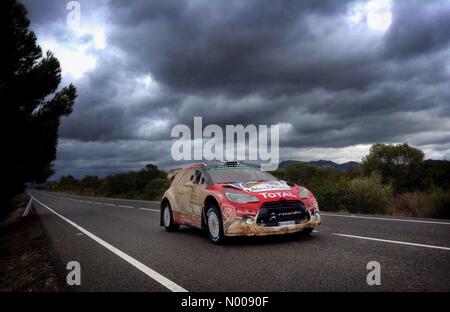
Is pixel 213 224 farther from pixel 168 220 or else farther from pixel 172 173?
pixel 172 173

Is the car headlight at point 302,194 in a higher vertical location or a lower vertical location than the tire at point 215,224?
higher

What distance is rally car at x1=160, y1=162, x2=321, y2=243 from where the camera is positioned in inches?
267

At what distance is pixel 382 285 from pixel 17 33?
77.7 feet

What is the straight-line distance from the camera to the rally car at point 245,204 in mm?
6777

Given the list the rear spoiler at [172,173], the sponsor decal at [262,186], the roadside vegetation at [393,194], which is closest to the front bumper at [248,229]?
the sponsor decal at [262,186]

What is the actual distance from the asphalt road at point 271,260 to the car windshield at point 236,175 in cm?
125

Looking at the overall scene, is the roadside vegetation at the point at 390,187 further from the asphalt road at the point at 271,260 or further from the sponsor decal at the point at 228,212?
the sponsor decal at the point at 228,212

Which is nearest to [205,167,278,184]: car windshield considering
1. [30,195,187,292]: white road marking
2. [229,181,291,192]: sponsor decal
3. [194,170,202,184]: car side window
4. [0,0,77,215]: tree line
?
[194,170,202,184]: car side window

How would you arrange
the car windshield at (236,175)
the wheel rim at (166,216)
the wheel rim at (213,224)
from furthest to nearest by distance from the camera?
the wheel rim at (166,216)
the car windshield at (236,175)
the wheel rim at (213,224)

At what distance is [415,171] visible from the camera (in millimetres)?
24531

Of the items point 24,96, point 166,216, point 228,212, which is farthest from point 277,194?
point 24,96

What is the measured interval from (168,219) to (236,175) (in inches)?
107

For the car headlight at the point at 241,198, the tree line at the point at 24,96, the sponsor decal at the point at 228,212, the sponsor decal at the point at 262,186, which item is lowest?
the sponsor decal at the point at 228,212
